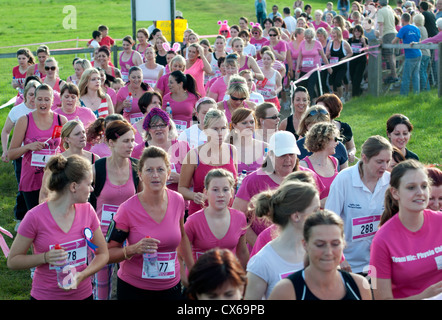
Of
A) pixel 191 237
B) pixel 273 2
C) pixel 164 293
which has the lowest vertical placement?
pixel 164 293

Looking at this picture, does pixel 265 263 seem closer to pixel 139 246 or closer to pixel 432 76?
pixel 139 246

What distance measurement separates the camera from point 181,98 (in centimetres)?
958

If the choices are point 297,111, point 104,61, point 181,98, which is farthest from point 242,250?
point 104,61

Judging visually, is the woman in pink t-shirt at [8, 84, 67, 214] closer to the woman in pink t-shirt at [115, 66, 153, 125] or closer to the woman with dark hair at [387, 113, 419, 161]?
the woman in pink t-shirt at [115, 66, 153, 125]

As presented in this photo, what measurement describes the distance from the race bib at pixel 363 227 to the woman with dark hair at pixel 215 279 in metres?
2.09

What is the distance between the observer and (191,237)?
532 cm

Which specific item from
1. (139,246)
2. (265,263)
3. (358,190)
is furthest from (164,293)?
(358,190)

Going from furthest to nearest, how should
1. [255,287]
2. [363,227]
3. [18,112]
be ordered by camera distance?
[18,112] < [363,227] < [255,287]

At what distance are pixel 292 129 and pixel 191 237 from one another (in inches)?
124

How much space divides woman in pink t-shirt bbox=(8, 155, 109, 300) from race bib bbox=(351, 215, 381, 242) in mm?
1895

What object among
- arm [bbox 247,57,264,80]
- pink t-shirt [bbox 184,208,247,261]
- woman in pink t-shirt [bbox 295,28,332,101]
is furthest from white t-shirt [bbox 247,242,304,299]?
woman in pink t-shirt [bbox 295,28,332,101]

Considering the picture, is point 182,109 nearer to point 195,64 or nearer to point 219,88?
point 219,88

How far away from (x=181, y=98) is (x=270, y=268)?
5755mm
